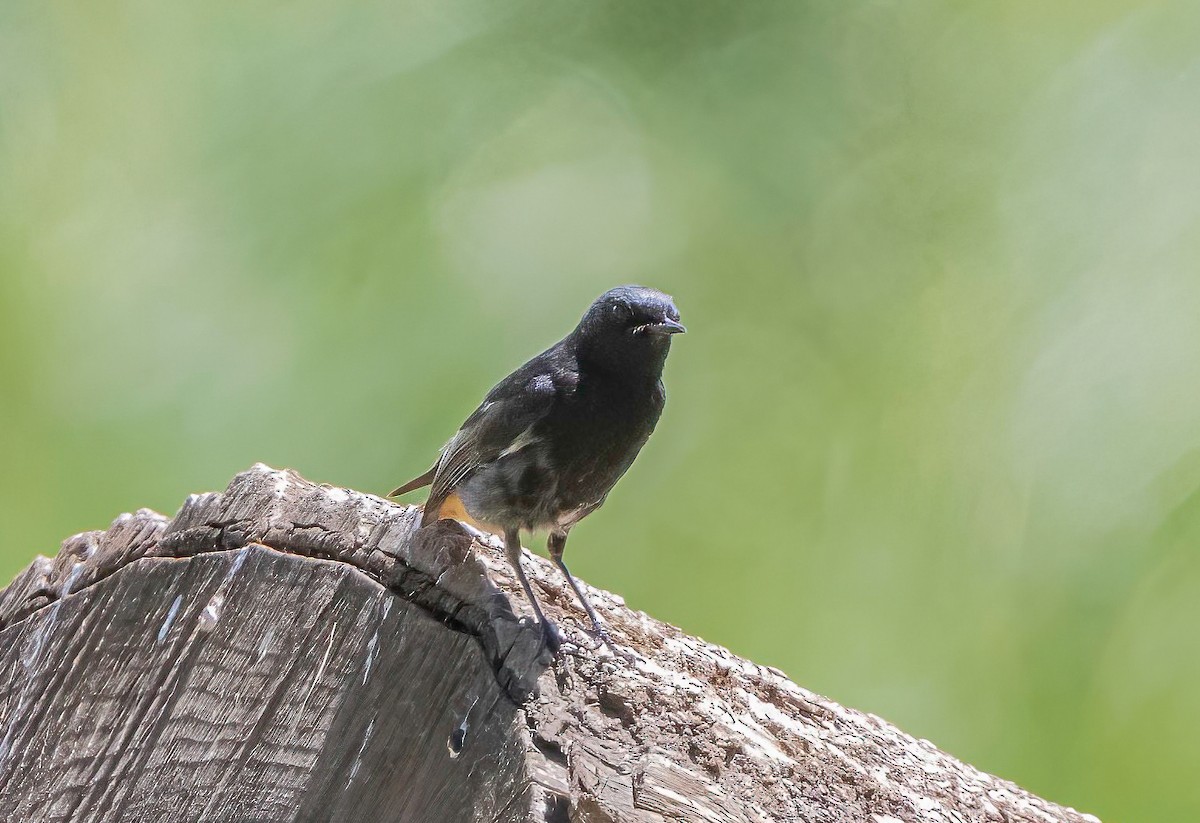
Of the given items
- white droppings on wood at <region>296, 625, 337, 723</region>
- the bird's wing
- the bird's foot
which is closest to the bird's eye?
the bird's wing

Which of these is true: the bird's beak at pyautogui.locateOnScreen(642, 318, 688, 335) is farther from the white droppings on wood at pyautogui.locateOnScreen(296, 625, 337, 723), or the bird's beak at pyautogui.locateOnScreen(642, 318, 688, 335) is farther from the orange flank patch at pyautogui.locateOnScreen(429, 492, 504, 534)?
the white droppings on wood at pyautogui.locateOnScreen(296, 625, 337, 723)

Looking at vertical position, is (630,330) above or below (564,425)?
above

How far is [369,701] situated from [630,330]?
1.21 m

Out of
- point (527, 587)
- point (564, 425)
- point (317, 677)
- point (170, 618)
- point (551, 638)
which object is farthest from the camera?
point (564, 425)

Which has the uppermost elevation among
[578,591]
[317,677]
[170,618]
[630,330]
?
[630,330]

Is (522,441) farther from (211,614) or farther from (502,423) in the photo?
(211,614)

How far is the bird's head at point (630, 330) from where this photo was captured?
295 cm

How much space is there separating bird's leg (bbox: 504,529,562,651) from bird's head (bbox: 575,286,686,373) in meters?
0.51

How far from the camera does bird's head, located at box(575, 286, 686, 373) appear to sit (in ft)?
9.68

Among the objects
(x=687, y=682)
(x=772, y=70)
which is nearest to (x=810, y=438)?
(x=772, y=70)

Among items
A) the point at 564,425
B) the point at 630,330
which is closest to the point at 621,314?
the point at 630,330

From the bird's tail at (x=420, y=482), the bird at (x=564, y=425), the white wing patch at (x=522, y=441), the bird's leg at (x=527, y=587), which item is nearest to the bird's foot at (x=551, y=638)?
the bird's leg at (x=527, y=587)

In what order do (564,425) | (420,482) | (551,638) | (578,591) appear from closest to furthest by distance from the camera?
1. (551,638)
2. (578,591)
3. (564,425)
4. (420,482)

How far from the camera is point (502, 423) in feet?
9.64
